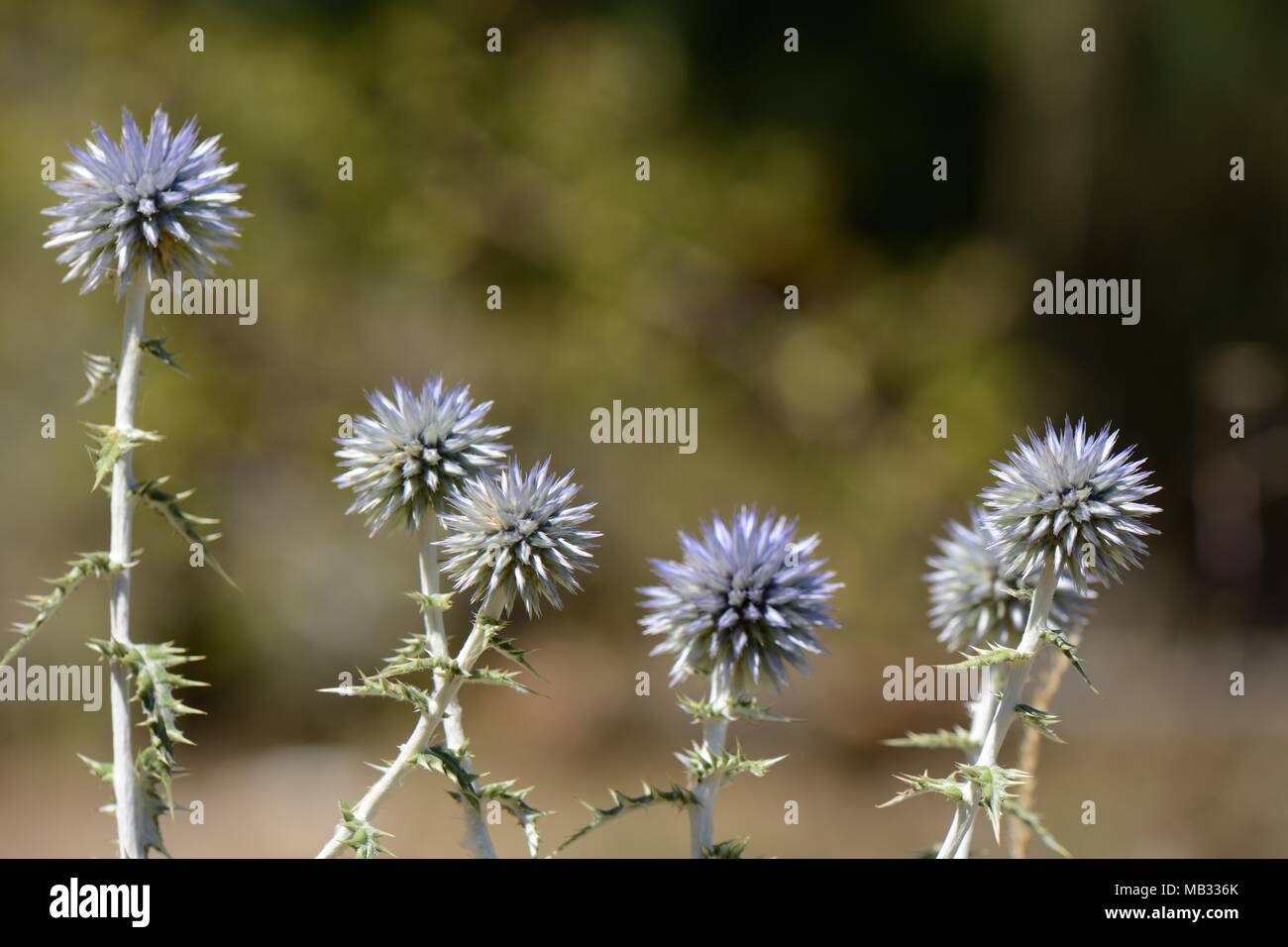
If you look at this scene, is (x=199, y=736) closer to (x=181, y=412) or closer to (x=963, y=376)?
(x=181, y=412)

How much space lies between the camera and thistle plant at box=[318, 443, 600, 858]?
1934mm

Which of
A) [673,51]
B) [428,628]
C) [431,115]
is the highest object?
[673,51]

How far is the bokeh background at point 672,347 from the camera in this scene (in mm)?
7828

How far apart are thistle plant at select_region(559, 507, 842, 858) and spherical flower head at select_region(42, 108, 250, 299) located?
930 millimetres

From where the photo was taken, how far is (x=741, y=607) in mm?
2096

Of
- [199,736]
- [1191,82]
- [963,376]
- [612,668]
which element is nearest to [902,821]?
[612,668]

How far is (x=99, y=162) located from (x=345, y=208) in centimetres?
670

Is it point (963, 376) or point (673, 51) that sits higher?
point (673, 51)

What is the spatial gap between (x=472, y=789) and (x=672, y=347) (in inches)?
288

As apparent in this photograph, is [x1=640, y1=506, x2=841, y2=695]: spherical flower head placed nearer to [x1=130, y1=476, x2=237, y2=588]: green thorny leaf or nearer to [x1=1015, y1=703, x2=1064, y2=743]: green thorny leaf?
[x1=1015, y1=703, x2=1064, y2=743]: green thorny leaf

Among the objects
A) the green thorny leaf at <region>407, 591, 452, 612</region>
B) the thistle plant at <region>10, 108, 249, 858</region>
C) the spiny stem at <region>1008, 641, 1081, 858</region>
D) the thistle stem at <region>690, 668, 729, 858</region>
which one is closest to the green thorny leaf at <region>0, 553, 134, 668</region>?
the thistle plant at <region>10, 108, 249, 858</region>

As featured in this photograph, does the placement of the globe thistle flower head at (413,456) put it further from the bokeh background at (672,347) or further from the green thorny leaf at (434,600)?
the bokeh background at (672,347)

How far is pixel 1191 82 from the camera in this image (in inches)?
415

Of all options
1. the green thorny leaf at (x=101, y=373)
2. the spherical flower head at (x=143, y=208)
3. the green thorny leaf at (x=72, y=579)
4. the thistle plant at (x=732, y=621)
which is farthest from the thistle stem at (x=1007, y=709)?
the green thorny leaf at (x=101, y=373)
